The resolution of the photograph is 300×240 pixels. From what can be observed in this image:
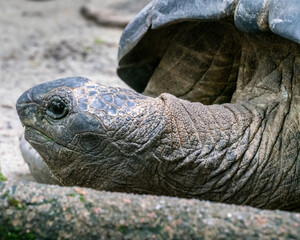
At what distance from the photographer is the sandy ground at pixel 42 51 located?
508 cm

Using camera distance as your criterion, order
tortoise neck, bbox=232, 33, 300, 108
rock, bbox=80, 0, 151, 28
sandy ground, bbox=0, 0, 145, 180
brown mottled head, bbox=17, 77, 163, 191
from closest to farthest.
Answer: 1. brown mottled head, bbox=17, 77, 163, 191
2. tortoise neck, bbox=232, 33, 300, 108
3. sandy ground, bbox=0, 0, 145, 180
4. rock, bbox=80, 0, 151, 28

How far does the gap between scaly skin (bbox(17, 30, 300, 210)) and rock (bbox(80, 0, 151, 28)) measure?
4962 mm

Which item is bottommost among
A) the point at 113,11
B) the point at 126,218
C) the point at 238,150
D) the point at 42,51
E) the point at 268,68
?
the point at 42,51

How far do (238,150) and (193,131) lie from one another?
0.23m

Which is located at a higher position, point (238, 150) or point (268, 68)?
point (268, 68)

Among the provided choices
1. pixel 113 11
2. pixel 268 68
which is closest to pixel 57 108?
pixel 268 68

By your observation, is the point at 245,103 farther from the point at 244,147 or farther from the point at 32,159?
the point at 32,159

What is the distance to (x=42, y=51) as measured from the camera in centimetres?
700

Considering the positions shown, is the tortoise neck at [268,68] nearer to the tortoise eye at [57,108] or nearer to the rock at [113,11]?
the tortoise eye at [57,108]

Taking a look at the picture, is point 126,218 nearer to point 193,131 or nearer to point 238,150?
point 193,131

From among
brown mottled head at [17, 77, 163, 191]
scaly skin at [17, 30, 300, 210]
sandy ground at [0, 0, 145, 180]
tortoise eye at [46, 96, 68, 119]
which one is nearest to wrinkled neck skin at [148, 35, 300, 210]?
scaly skin at [17, 30, 300, 210]

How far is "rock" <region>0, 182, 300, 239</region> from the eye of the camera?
1.94 meters

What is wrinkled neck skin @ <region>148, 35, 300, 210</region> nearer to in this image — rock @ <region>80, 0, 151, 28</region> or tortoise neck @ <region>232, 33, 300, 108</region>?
tortoise neck @ <region>232, 33, 300, 108</region>

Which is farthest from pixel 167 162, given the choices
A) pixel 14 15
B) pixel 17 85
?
pixel 14 15
